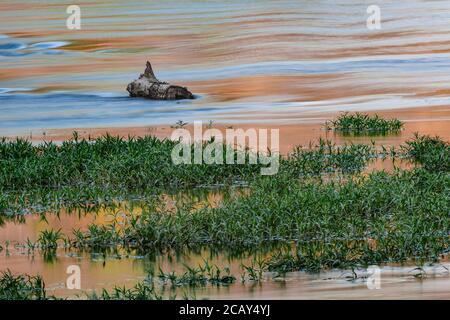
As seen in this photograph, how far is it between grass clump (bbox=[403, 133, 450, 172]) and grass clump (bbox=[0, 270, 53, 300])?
6859 millimetres

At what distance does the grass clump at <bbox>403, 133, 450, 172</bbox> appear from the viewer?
15.8 metres

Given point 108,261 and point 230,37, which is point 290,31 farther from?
point 108,261

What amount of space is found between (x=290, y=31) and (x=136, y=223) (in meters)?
17.6

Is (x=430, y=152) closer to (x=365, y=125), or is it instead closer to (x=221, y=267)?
(x=365, y=125)

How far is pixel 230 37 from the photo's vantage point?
29047 mm

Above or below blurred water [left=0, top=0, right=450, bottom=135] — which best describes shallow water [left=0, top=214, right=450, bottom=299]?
below

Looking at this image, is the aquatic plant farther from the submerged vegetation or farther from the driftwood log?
the driftwood log

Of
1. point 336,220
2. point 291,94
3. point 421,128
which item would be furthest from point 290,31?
point 336,220

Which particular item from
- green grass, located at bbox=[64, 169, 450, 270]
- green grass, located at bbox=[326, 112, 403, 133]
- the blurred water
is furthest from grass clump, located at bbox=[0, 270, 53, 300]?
the blurred water

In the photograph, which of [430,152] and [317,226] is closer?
[317,226]

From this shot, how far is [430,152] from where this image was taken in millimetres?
16641

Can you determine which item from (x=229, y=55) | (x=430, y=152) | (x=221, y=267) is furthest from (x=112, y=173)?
(x=229, y=55)

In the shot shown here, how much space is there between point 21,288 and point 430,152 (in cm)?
793
